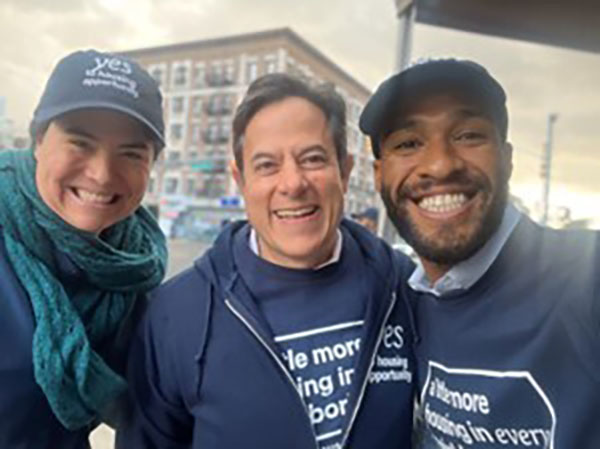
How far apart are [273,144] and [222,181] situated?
1477 inches

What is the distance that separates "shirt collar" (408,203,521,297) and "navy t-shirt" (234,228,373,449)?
0.27 metres

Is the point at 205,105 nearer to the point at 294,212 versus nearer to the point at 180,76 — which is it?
the point at 180,76

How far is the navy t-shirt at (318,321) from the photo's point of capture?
149 centimetres

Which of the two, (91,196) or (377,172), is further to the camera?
(377,172)

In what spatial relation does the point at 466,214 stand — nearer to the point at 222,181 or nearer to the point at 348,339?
the point at 348,339

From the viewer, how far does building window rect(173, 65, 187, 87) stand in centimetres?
4150

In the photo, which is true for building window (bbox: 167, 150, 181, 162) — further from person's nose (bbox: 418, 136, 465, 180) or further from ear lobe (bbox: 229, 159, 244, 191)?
person's nose (bbox: 418, 136, 465, 180)

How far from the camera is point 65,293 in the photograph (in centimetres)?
154

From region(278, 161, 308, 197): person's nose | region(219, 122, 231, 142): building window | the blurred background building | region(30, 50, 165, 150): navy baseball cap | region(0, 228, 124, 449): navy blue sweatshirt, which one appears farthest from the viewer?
region(219, 122, 231, 142): building window

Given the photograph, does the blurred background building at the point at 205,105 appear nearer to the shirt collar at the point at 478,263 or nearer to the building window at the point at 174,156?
the building window at the point at 174,156

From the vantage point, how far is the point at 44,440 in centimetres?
152

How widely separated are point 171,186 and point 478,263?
40.5 metres

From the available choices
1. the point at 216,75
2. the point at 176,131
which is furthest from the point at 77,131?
the point at 176,131

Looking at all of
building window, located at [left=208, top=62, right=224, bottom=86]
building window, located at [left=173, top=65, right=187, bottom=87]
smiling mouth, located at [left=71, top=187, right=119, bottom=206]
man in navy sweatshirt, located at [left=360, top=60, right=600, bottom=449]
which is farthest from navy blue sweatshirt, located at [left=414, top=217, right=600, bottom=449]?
building window, located at [left=173, top=65, right=187, bottom=87]
